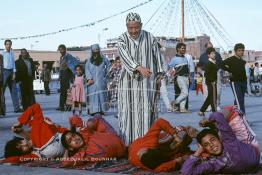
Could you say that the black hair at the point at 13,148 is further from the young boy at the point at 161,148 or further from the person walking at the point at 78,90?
the person walking at the point at 78,90

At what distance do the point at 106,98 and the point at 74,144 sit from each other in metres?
5.51

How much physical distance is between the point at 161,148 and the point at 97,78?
586 centimetres

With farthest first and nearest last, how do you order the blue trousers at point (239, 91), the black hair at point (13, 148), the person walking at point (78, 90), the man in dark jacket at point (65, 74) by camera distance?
the man in dark jacket at point (65, 74)
the person walking at point (78, 90)
the blue trousers at point (239, 91)
the black hair at point (13, 148)

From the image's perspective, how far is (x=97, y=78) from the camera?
36.6 ft

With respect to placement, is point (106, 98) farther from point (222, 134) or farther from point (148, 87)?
point (222, 134)

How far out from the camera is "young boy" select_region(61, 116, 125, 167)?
5664 mm

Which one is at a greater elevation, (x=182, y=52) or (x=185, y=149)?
(x=182, y=52)

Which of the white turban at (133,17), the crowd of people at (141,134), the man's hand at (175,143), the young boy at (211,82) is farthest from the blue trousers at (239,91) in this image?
the man's hand at (175,143)

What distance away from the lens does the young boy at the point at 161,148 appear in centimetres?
524

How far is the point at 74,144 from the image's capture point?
5.68 metres

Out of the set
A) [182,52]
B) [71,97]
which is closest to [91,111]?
[71,97]

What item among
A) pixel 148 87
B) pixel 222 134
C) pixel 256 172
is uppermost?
pixel 148 87

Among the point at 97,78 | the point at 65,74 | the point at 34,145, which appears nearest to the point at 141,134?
the point at 34,145

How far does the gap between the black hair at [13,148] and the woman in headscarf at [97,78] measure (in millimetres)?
4948
